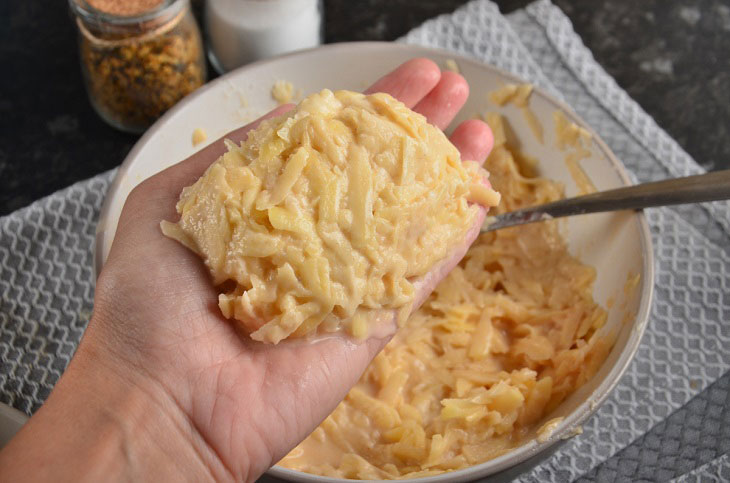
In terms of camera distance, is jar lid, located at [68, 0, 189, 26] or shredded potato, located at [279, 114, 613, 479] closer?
shredded potato, located at [279, 114, 613, 479]

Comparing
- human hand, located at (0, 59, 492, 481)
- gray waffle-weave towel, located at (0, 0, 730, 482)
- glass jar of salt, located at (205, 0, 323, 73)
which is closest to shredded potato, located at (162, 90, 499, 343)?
human hand, located at (0, 59, 492, 481)

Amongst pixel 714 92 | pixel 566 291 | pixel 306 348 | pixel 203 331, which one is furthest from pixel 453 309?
pixel 714 92

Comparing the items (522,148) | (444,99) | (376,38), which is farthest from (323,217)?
(376,38)

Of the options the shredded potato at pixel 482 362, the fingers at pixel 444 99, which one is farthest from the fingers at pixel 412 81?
the shredded potato at pixel 482 362

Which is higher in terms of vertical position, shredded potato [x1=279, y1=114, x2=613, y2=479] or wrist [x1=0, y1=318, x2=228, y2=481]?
wrist [x1=0, y1=318, x2=228, y2=481]

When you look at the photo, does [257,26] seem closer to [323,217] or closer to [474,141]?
[474,141]

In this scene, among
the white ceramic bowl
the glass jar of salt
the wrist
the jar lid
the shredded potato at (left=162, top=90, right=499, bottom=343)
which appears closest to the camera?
the wrist

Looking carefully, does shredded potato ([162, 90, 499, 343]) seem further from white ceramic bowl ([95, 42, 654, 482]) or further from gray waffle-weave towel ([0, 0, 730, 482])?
gray waffle-weave towel ([0, 0, 730, 482])

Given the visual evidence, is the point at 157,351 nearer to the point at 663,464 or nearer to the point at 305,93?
the point at 305,93
